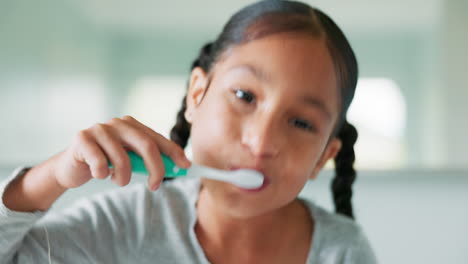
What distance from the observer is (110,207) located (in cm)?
59

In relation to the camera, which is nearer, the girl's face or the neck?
the girl's face

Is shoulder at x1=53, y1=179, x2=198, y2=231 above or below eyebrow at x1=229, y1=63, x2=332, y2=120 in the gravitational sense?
below

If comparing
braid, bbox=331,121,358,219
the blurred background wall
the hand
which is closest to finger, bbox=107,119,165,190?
the hand

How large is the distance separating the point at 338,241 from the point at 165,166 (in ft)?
1.07

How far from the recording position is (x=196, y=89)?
595 millimetres

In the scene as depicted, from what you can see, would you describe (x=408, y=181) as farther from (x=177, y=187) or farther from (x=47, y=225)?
(x=47, y=225)

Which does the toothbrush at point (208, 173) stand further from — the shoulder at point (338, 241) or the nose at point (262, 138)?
the shoulder at point (338, 241)

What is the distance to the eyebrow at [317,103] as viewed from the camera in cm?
49

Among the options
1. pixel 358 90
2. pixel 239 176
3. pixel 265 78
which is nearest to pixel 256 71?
pixel 265 78

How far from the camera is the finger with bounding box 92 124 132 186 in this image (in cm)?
39

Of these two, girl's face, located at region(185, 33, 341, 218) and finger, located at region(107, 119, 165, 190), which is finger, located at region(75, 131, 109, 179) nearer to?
finger, located at region(107, 119, 165, 190)

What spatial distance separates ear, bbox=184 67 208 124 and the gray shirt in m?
0.13

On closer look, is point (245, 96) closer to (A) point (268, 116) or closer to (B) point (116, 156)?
(A) point (268, 116)

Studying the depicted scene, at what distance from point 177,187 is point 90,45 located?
22.1 inches
